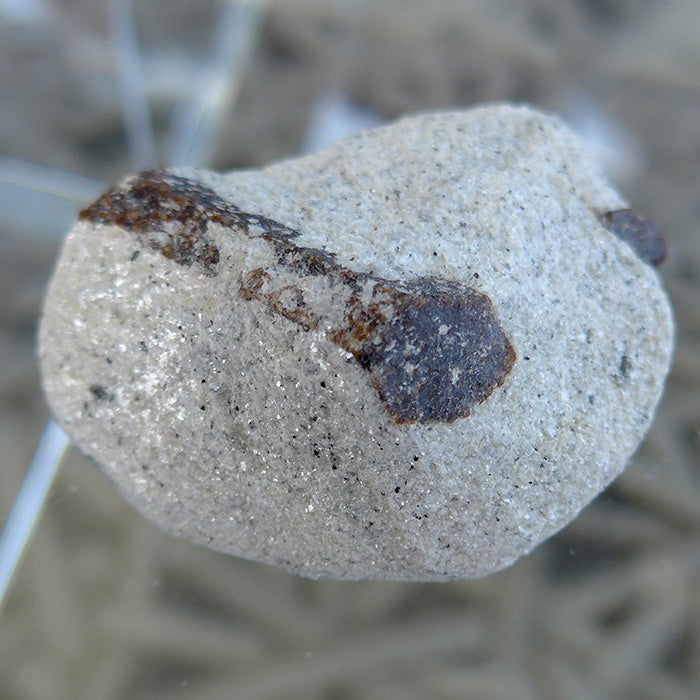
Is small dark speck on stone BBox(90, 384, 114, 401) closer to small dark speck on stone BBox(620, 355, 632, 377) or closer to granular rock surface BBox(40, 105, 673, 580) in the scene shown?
granular rock surface BBox(40, 105, 673, 580)

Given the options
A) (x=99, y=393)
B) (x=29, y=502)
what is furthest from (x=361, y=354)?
(x=29, y=502)

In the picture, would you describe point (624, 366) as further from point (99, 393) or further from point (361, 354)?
point (99, 393)

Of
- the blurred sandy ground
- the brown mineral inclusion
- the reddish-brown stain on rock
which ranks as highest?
the reddish-brown stain on rock

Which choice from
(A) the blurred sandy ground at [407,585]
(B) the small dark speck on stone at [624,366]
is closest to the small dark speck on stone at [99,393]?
(A) the blurred sandy ground at [407,585]

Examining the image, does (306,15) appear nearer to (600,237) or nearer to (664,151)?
(664,151)

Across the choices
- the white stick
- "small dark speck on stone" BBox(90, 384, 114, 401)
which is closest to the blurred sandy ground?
the white stick

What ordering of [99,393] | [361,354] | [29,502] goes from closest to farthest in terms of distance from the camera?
[361,354], [99,393], [29,502]

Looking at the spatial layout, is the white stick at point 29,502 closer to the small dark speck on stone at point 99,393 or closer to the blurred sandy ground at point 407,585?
the blurred sandy ground at point 407,585
